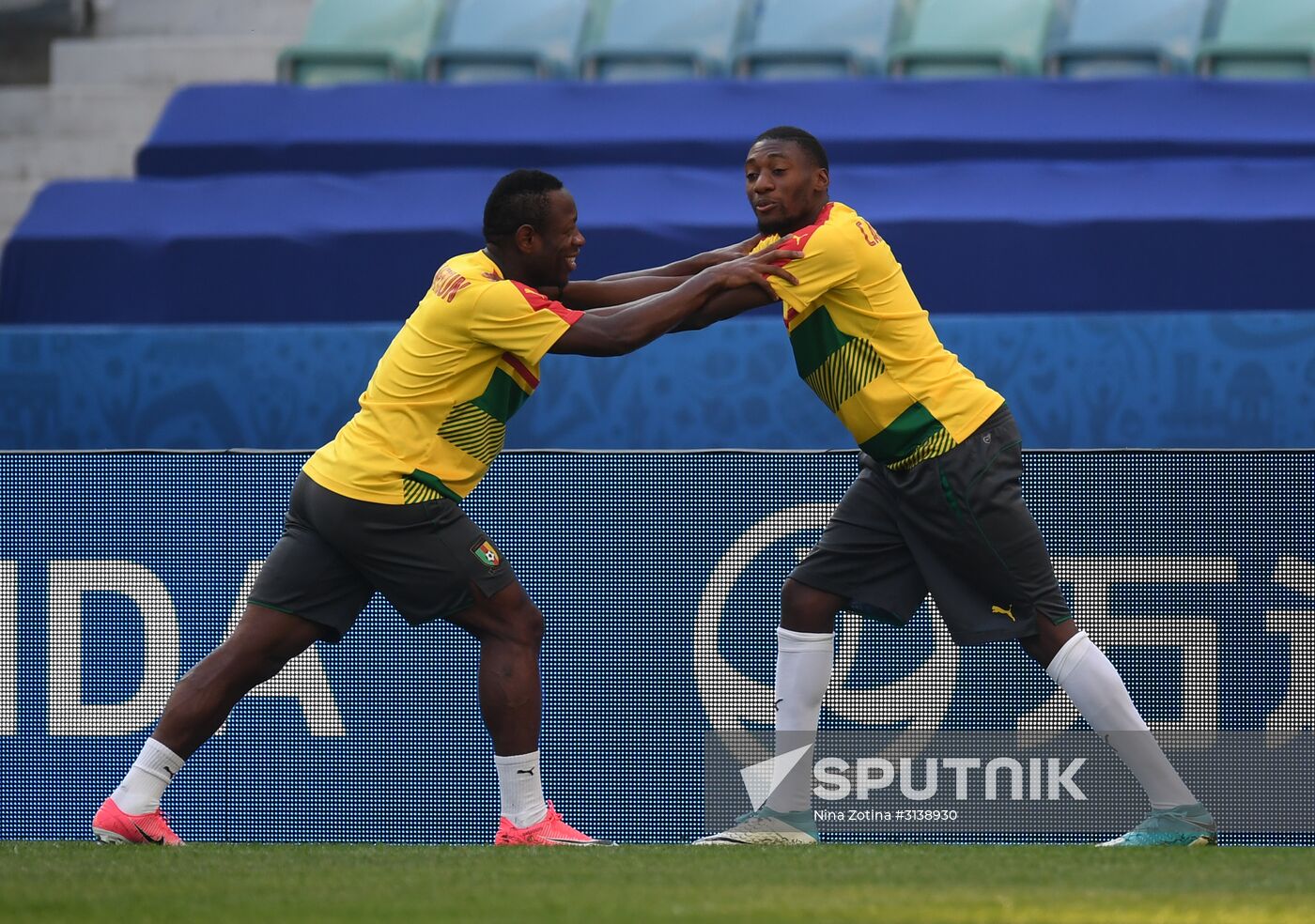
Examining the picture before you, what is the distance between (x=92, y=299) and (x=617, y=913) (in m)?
5.86

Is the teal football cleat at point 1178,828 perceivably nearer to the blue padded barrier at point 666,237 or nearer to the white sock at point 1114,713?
the white sock at point 1114,713

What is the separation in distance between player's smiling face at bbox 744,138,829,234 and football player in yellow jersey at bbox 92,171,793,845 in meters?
0.13

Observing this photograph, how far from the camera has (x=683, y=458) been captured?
16.9 ft

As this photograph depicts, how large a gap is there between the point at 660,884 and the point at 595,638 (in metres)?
1.59

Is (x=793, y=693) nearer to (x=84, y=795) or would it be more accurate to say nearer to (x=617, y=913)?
(x=617, y=913)

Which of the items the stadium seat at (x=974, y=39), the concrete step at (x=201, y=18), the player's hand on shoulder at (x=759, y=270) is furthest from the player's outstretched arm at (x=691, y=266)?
the concrete step at (x=201, y=18)

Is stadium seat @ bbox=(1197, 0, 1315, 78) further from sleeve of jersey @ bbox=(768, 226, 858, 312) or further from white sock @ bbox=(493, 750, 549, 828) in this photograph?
white sock @ bbox=(493, 750, 549, 828)

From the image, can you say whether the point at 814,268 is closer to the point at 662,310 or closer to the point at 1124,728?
the point at 662,310

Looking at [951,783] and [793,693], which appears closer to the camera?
[793,693]

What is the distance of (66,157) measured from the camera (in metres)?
10.5

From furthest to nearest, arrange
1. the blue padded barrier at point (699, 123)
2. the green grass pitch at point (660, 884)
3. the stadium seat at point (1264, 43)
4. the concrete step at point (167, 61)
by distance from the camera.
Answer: the concrete step at point (167, 61) → the stadium seat at point (1264, 43) → the blue padded barrier at point (699, 123) → the green grass pitch at point (660, 884)

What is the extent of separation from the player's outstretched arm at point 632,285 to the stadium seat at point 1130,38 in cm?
600

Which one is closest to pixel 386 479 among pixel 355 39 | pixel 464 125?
pixel 464 125

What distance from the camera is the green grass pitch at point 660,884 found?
3.17m
